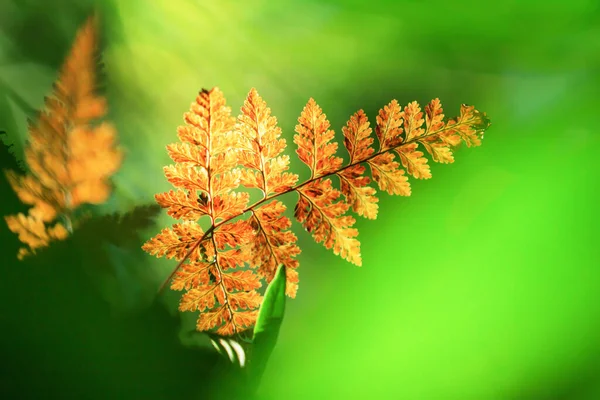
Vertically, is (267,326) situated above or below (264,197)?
below

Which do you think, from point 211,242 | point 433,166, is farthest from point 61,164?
point 433,166

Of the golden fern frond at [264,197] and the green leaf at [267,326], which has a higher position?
the golden fern frond at [264,197]

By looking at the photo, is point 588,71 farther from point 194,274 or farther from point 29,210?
point 29,210

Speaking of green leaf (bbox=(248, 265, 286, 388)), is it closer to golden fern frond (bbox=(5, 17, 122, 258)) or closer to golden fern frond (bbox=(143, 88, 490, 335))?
golden fern frond (bbox=(143, 88, 490, 335))

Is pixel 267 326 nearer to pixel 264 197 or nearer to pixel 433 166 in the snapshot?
pixel 264 197

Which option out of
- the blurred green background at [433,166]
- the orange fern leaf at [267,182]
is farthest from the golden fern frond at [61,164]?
the orange fern leaf at [267,182]

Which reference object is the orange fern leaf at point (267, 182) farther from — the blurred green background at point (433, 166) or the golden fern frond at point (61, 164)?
the golden fern frond at point (61, 164)
